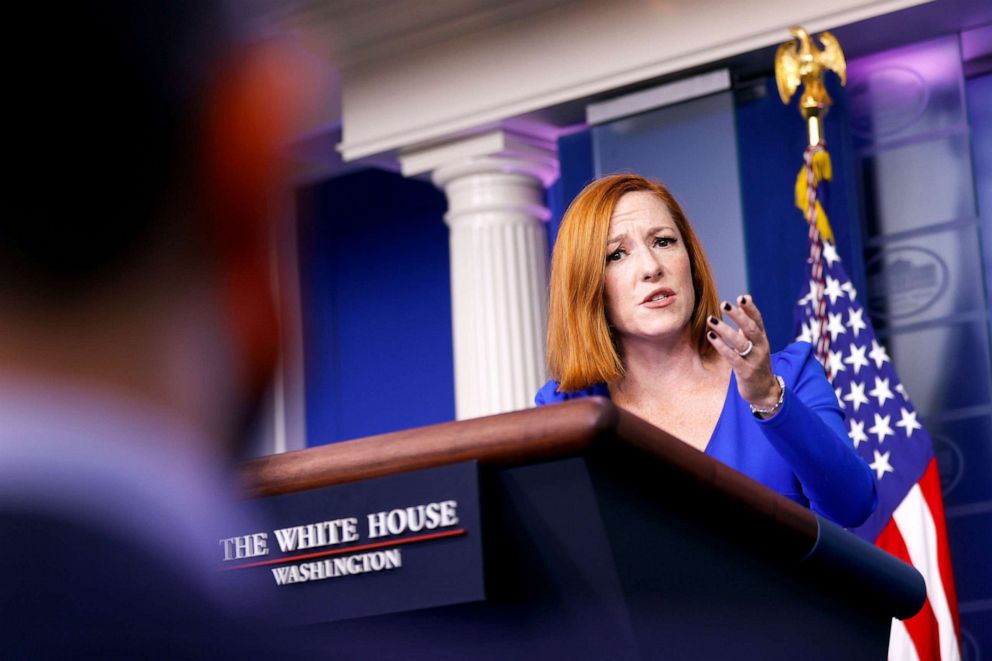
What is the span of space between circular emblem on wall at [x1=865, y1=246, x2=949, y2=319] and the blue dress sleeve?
2.69 metres

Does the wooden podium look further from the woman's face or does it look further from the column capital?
the column capital

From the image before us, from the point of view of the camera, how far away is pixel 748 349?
4.51ft

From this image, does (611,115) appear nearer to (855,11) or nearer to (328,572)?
(855,11)

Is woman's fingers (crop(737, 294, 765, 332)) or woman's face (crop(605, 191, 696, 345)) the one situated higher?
woman's face (crop(605, 191, 696, 345))

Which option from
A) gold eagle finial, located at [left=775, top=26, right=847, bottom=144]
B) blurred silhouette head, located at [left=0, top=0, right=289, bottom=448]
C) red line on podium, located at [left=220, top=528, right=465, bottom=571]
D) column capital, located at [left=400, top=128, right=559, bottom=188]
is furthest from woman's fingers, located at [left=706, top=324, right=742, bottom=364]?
column capital, located at [left=400, top=128, right=559, bottom=188]

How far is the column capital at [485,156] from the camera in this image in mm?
5098

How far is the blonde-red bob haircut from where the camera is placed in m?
2.12

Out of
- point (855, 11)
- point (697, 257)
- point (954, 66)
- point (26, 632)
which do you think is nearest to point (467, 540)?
point (26, 632)

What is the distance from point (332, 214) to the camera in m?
6.45

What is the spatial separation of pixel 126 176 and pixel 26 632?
4.2 inches

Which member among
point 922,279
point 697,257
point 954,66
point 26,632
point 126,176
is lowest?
point 26,632

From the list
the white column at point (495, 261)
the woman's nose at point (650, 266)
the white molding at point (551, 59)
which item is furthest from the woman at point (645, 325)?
the white column at point (495, 261)

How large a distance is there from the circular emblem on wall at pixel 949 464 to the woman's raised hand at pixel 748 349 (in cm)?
296

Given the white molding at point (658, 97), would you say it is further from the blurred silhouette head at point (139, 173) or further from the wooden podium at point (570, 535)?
the blurred silhouette head at point (139, 173)
